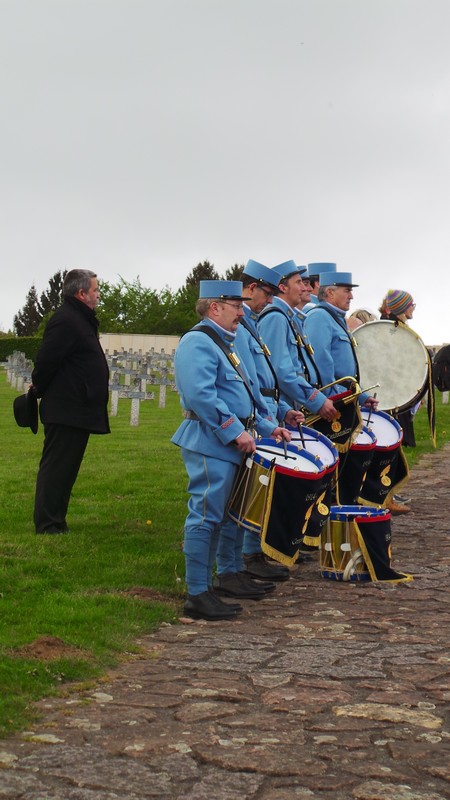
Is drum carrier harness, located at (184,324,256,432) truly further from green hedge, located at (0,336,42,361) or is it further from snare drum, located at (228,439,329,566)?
green hedge, located at (0,336,42,361)

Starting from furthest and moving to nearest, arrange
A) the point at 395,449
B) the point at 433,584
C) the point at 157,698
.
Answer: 1. the point at 395,449
2. the point at 433,584
3. the point at 157,698

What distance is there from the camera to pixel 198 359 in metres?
7.62

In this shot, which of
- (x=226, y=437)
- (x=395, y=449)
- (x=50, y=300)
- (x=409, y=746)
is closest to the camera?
(x=409, y=746)

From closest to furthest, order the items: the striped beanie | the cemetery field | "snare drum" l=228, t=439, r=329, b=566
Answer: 1. the cemetery field
2. "snare drum" l=228, t=439, r=329, b=566
3. the striped beanie

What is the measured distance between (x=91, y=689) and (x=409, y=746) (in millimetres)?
1689

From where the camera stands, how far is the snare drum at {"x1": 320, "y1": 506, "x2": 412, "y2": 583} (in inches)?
351

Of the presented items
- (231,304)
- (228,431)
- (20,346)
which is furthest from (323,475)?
(20,346)

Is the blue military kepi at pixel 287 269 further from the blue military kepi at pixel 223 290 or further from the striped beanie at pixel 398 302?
the striped beanie at pixel 398 302

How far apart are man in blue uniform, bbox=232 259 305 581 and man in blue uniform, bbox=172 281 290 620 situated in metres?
0.70

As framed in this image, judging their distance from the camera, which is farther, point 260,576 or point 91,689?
point 260,576

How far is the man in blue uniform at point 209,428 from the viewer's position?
25.0 feet

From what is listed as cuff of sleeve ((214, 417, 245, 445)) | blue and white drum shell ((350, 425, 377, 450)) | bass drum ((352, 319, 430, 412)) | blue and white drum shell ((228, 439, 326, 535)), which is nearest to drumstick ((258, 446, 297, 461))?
blue and white drum shell ((228, 439, 326, 535))

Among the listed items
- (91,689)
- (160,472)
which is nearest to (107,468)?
(160,472)

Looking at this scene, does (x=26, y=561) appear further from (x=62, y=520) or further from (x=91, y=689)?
(x=91, y=689)
